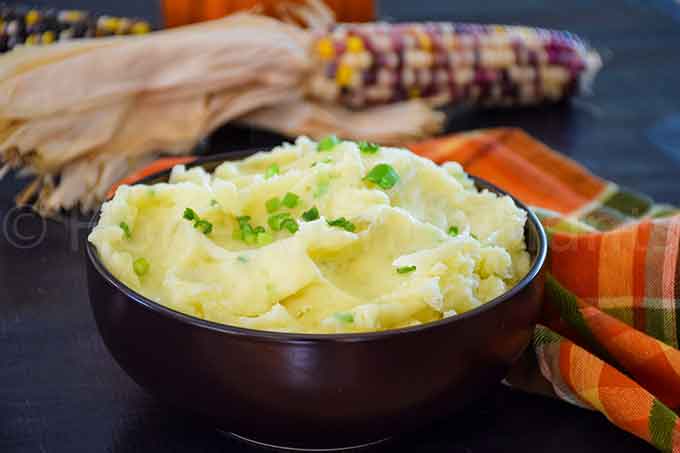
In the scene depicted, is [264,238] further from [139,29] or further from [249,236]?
[139,29]

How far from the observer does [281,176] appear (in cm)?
142

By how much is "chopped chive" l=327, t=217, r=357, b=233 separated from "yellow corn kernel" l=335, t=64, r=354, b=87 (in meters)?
1.15

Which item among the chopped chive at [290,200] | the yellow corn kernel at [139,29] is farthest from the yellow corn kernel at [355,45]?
the chopped chive at [290,200]

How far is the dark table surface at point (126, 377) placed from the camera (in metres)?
1.30

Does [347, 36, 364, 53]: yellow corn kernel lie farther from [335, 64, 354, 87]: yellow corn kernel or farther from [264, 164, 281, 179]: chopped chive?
[264, 164, 281, 179]: chopped chive

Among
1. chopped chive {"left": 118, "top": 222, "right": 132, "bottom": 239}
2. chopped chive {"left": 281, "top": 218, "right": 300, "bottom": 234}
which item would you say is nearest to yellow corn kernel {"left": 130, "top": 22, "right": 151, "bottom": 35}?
chopped chive {"left": 118, "top": 222, "right": 132, "bottom": 239}

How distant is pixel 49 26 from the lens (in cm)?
230

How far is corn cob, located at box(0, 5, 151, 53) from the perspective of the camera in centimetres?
226

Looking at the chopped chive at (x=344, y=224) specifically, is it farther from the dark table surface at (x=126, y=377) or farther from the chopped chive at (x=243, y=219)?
the dark table surface at (x=126, y=377)

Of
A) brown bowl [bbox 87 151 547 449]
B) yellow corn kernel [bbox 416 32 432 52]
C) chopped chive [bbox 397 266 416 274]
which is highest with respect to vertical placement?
chopped chive [bbox 397 266 416 274]

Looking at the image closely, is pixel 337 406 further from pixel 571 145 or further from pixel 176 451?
pixel 571 145

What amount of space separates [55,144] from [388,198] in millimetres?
1072

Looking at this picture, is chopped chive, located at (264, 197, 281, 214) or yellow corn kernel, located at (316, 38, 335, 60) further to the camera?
yellow corn kernel, located at (316, 38, 335, 60)

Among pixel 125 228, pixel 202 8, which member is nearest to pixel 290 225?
pixel 125 228
